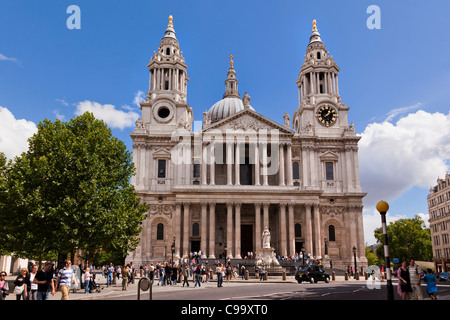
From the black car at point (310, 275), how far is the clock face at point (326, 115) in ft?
104

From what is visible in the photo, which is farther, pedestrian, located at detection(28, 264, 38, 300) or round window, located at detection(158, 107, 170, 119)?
round window, located at detection(158, 107, 170, 119)

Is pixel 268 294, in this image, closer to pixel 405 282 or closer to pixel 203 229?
pixel 405 282

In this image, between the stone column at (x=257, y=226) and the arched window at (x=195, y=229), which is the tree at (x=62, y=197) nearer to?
the arched window at (x=195, y=229)

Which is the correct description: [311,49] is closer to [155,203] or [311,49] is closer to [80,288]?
[155,203]

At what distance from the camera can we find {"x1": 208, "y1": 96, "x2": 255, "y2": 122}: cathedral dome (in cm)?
8093

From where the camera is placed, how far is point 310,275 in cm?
3216

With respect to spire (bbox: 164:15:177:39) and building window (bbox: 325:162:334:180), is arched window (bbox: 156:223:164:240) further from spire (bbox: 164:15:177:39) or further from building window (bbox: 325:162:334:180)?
spire (bbox: 164:15:177:39)

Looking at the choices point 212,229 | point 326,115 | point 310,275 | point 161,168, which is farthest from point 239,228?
point 326,115

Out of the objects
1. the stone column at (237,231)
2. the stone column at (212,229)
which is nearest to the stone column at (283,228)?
the stone column at (237,231)

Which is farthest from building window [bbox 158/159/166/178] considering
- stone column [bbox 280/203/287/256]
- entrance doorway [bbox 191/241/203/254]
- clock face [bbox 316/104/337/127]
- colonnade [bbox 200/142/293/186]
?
clock face [bbox 316/104/337/127]

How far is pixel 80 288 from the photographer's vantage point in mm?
26391

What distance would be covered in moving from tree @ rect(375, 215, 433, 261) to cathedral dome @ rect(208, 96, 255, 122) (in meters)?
46.2
